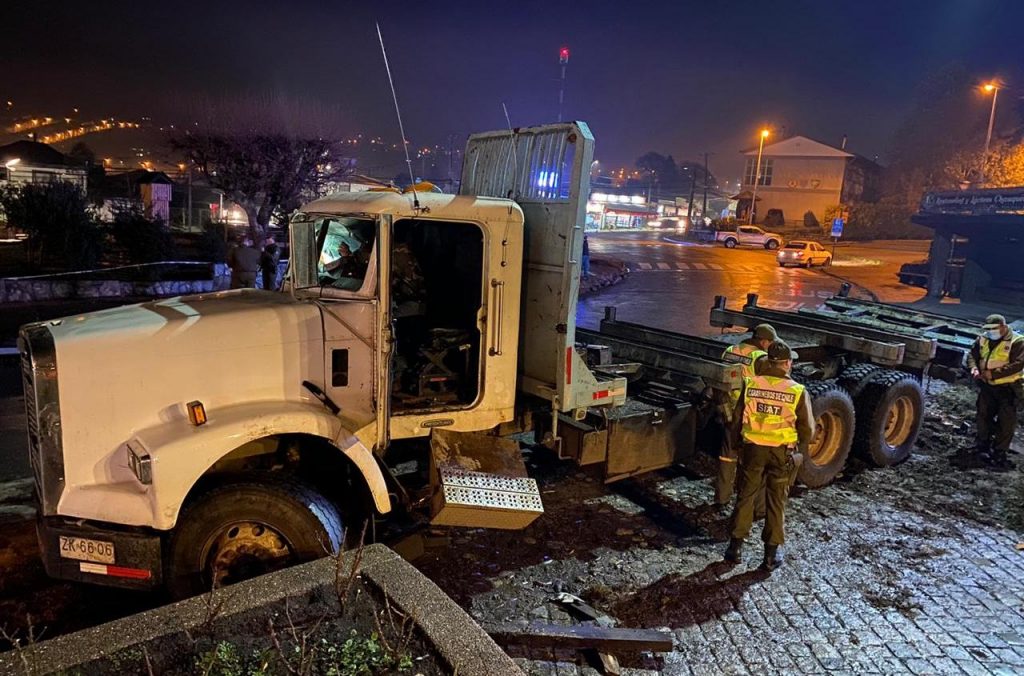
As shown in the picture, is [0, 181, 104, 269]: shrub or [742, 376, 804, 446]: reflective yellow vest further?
[0, 181, 104, 269]: shrub

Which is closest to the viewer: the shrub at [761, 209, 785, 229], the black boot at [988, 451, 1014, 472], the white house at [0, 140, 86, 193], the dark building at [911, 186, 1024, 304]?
the black boot at [988, 451, 1014, 472]

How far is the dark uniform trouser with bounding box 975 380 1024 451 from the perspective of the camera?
7531 mm

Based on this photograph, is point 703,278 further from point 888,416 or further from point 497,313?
point 497,313

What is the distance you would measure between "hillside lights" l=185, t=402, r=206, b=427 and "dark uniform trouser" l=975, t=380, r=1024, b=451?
792 cm

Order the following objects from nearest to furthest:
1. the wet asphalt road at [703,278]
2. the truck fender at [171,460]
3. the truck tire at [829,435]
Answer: the truck fender at [171,460] → the truck tire at [829,435] → the wet asphalt road at [703,278]

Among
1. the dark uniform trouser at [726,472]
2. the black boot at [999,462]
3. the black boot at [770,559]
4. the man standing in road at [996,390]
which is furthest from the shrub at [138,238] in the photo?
the black boot at [999,462]

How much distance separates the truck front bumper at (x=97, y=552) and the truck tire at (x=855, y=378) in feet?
20.9

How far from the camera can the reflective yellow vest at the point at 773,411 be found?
5.20 m

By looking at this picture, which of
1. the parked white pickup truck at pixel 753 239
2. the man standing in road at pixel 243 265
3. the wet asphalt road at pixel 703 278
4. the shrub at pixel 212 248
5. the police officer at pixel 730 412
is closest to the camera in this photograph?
the police officer at pixel 730 412

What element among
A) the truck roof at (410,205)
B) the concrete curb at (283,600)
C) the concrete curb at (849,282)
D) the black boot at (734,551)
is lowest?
the black boot at (734,551)

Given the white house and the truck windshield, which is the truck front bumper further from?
the white house

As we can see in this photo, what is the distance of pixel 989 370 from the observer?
25.0 ft

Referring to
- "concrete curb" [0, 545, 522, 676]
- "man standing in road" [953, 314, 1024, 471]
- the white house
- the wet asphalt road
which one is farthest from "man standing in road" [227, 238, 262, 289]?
the white house

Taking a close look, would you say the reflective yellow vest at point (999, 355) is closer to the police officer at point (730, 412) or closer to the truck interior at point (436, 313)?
the police officer at point (730, 412)
